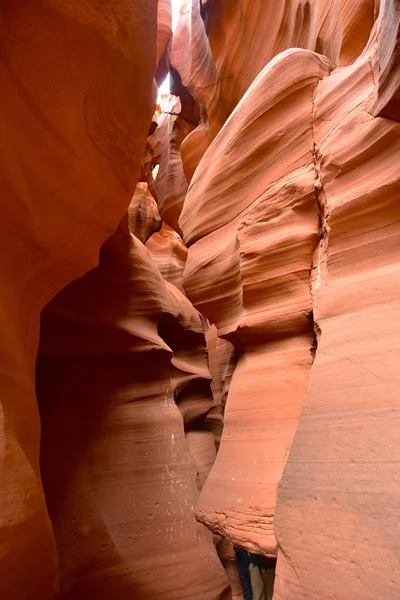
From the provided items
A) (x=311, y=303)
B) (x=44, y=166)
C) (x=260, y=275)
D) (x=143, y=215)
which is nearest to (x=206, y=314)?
(x=260, y=275)

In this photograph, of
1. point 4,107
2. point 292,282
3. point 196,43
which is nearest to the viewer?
point 4,107

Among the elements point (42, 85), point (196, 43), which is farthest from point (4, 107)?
point (196, 43)

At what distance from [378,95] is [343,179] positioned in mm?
468

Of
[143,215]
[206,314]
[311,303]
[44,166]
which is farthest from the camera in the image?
[143,215]

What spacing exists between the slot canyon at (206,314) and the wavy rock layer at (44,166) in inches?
0.5

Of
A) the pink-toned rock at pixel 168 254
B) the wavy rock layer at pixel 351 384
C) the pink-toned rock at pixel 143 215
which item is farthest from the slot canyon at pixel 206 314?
the pink-toned rock at pixel 143 215

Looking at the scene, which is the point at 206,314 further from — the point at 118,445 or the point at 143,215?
the point at 143,215

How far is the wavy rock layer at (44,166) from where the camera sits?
2.05m

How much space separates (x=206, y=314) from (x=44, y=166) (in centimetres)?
181

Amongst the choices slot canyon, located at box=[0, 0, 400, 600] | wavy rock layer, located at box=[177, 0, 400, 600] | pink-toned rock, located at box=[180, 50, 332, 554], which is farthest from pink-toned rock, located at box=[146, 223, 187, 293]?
pink-toned rock, located at box=[180, 50, 332, 554]

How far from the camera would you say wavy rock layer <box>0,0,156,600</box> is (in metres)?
2.05

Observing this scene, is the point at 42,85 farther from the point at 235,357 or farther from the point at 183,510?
the point at 183,510

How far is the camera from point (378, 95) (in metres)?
2.19

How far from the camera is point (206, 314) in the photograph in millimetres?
3656
